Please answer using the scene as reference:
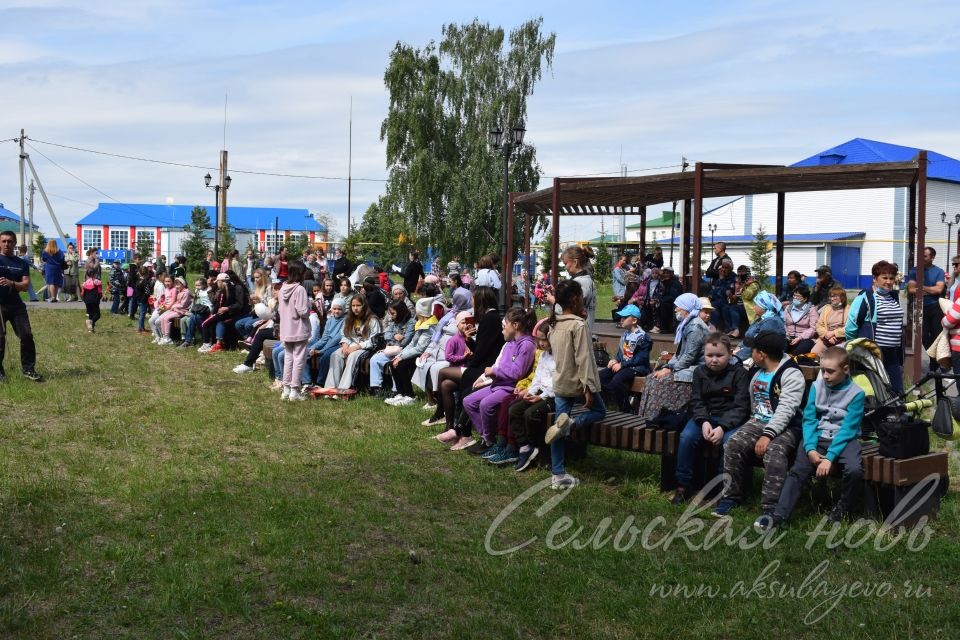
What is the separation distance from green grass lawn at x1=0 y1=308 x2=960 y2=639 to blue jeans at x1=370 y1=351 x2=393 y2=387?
211cm

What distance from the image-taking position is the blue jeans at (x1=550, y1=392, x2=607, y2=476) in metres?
7.55

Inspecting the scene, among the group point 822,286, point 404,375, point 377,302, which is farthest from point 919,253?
point 377,302

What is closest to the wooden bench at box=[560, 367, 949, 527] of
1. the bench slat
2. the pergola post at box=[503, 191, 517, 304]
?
the bench slat

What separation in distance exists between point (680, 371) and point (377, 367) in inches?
176

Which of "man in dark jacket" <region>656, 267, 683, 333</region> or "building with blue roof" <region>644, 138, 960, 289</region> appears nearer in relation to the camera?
"man in dark jacket" <region>656, 267, 683, 333</region>

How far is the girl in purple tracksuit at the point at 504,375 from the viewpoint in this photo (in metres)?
8.49

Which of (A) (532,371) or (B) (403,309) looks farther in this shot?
(B) (403,309)

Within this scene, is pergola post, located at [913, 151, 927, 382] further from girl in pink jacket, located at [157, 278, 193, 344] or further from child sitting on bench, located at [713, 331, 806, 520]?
girl in pink jacket, located at [157, 278, 193, 344]

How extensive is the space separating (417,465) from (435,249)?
126ft

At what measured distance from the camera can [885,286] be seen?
10211mm

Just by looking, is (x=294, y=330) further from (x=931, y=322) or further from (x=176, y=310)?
(x=931, y=322)

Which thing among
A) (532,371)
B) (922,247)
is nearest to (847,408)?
(532,371)

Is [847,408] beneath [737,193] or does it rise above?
beneath

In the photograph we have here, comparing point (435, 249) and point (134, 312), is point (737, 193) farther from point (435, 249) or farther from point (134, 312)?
point (435, 249)
